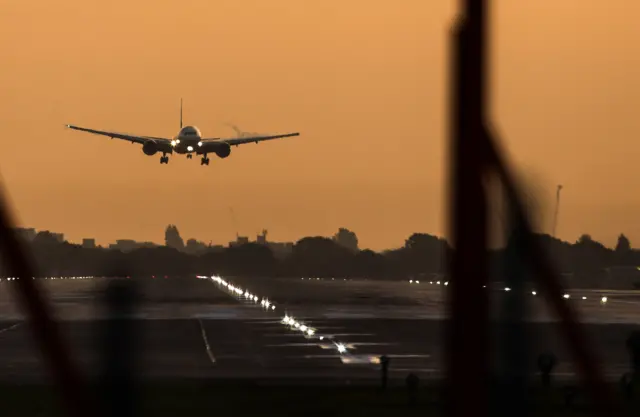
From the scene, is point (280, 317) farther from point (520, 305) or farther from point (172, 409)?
point (520, 305)

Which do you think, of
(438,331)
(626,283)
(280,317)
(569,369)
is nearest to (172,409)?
(569,369)

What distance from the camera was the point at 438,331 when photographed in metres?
47.7

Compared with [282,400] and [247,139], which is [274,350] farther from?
[247,139]

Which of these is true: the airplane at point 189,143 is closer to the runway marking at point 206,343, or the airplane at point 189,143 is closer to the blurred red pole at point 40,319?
the runway marking at point 206,343

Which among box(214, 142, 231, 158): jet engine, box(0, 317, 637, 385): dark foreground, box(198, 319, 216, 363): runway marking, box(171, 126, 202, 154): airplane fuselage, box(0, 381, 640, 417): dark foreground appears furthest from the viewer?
box(171, 126, 202, 154): airplane fuselage

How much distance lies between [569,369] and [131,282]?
25274 millimetres

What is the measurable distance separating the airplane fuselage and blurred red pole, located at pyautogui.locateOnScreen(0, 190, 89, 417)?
271 ft

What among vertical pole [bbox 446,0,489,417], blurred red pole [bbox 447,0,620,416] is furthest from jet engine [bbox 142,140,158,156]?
vertical pole [bbox 446,0,489,417]

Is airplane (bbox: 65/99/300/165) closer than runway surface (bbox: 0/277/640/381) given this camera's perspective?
No

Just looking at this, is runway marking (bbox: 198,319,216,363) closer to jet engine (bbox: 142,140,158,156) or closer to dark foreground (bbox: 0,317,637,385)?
dark foreground (bbox: 0,317,637,385)

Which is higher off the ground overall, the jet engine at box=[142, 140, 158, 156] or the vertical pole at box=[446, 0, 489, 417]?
the jet engine at box=[142, 140, 158, 156]

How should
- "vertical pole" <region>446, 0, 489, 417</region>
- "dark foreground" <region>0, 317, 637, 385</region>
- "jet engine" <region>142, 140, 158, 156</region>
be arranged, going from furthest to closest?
"jet engine" <region>142, 140, 158, 156</region> → "dark foreground" <region>0, 317, 637, 385</region> → "vertical pole" <region>446, 0, 489, 417</region>

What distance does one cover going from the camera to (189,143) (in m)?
89.5

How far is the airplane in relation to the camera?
84.9 m
